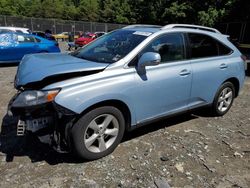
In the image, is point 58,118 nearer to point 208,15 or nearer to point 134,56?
point 134,56

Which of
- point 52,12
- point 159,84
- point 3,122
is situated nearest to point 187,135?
point 159,84

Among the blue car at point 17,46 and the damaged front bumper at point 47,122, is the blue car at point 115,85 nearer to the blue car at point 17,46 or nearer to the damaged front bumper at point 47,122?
the damaged front bumper at point 47,122

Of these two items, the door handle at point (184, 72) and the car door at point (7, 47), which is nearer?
the door handle at point (184, 72)

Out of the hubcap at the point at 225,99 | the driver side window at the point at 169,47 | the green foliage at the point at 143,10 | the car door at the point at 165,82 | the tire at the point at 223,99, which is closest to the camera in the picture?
the car door at the point at 165,82

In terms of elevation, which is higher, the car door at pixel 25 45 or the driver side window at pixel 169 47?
the driver side window at pixel 169 47

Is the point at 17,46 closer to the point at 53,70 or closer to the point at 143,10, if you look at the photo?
the point at 53,70

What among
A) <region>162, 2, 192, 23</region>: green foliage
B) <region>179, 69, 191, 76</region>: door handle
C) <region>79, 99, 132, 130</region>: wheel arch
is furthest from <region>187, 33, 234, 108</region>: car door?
<region>162, 2, 192, 23</region>: green foliage

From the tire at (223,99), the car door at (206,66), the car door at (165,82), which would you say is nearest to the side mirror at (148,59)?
the car door at (165,82)

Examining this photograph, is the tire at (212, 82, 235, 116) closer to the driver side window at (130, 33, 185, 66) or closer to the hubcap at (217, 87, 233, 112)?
the hubcap at (217, 87, 233, 112)

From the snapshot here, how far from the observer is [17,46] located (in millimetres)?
11000

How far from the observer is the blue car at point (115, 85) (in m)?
3.32

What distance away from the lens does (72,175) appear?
339cm

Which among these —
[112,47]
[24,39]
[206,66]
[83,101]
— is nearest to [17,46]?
[24,39]

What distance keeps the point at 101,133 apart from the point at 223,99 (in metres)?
2.81
